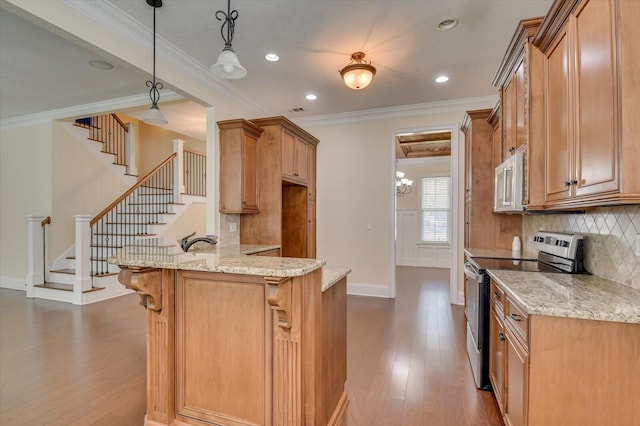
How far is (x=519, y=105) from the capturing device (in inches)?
93.7

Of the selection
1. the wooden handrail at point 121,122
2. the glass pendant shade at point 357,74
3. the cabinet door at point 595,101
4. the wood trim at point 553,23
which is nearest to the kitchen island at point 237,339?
the cabinet door at point 595,101

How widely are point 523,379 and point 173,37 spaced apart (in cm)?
375

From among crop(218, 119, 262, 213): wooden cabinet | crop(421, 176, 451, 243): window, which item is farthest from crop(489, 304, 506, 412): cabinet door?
crop(421, 176, 451, 243): window

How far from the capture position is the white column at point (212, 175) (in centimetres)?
396

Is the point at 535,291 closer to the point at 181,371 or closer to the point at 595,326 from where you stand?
the point at 595,326

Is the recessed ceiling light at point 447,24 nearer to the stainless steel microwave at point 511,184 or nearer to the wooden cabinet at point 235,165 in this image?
the stainless steel microwave at point 511,184

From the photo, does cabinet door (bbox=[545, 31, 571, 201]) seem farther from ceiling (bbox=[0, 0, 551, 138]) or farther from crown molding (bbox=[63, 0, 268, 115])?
crown molding (bbox=[63, 0, 268, 115])

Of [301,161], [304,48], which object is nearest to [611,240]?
[304,48]

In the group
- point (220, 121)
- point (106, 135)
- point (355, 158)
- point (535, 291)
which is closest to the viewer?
point (535, 291)

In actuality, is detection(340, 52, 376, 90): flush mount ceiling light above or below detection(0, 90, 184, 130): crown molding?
below

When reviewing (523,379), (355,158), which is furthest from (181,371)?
(355,158)

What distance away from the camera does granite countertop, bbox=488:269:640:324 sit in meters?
1.30

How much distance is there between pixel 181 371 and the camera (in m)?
1.90

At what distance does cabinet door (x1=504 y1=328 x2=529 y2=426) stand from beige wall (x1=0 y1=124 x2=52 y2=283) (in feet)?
22.5
